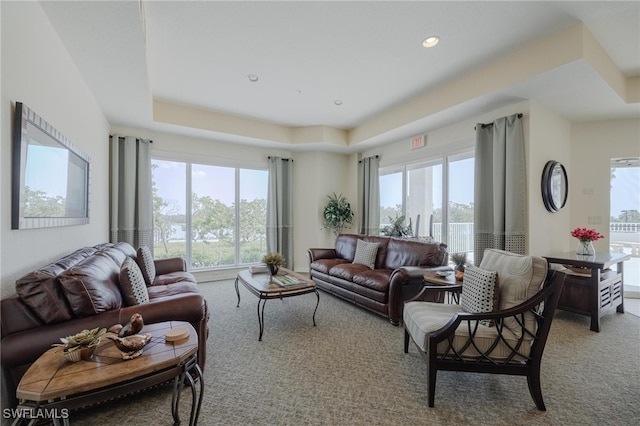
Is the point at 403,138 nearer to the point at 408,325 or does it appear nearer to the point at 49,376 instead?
the point at 408,325

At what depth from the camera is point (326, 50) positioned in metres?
2.83

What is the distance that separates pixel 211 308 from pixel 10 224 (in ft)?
8.07

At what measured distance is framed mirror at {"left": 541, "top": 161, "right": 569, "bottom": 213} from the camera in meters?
3.46

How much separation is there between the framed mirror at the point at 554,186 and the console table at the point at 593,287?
2.21 feet

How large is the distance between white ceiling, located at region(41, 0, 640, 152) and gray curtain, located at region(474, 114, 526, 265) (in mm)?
364

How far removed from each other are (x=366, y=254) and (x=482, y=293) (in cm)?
221

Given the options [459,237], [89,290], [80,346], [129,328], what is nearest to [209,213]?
[89,290]

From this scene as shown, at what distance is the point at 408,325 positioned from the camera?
2227mm

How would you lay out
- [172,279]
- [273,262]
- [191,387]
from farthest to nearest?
[273,262], [172,279], [191,387]

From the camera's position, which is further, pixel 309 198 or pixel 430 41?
pixel 309 198

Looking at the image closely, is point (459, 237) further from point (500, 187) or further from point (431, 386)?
point (431, 386)

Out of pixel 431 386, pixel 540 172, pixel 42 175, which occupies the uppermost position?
pixel 540 172

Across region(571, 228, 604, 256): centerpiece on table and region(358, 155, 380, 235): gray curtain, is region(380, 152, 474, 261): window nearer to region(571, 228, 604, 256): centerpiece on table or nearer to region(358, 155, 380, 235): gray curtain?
region(358, 155, 380, 235): gray curtain

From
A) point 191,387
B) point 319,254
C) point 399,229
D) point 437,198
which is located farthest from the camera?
point 399,229
